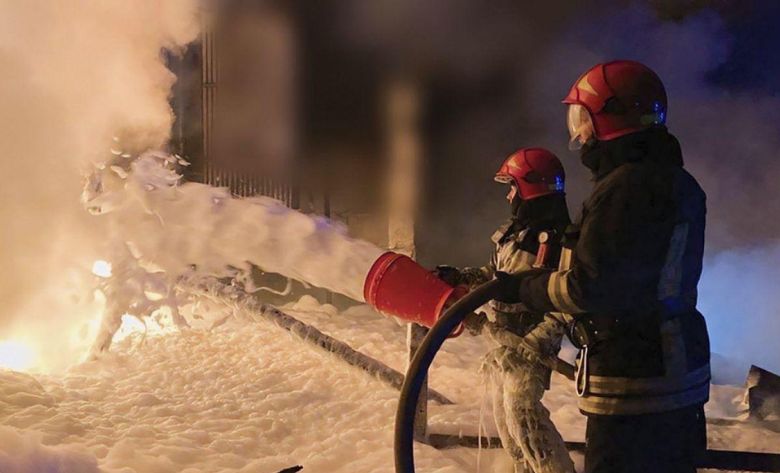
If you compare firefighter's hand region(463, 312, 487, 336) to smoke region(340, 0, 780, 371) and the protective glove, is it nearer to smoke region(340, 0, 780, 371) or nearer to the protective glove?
the protective glove

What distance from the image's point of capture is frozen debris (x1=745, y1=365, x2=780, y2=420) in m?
5.04

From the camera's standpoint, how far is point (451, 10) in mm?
8359

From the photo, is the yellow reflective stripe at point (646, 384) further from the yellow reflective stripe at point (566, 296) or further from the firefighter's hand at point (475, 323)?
the firefighter's hand at point (475, 323)

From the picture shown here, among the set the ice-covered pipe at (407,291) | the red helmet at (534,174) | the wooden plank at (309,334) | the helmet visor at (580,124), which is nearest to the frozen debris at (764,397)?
the wooden plank at (309,334)

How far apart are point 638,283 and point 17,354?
7193mm

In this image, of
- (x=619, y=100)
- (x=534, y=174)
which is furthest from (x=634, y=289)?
(x=534, y=174)

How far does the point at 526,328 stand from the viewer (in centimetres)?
376

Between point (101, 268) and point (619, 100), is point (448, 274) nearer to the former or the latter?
point (619, 100)

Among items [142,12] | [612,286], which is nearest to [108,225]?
[142,12]

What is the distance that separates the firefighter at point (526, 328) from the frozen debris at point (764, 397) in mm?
2471

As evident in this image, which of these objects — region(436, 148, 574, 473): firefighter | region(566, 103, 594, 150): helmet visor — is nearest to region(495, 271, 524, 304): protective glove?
region(566, 103, 594, 150): helmet visor

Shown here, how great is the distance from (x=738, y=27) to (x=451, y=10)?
11.1 feet

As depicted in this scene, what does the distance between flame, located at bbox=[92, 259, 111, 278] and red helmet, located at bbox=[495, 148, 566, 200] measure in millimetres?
4714

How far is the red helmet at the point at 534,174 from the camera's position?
13.0ft
